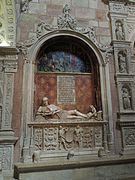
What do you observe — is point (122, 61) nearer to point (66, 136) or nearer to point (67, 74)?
→ point (67, 74)

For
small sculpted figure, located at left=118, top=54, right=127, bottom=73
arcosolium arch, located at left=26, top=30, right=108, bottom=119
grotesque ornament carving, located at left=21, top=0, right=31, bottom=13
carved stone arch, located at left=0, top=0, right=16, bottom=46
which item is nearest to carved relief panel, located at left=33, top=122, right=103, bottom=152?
arcosolium arch, located at left=26, top=30, right=108, bottom=119

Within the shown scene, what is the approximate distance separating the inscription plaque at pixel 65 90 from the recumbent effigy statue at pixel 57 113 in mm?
264

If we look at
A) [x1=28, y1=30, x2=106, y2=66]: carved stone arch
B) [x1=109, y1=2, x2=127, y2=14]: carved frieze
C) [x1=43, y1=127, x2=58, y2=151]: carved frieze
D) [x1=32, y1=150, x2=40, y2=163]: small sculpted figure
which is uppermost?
[x1=109, y1=2, x2=127, y2=14]: carved frieze

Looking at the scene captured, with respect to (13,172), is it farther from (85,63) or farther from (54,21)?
(54,21)

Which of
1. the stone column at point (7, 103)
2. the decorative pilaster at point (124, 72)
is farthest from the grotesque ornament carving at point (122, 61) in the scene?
the stone column at point (7, 103)

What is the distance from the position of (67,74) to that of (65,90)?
38cm

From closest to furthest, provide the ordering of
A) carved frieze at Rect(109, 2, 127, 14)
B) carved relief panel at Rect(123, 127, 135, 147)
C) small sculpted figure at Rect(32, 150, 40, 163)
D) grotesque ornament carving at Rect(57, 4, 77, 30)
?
small sculpted figure at Rect(32, 150, 40, 163), carved relief panel at Rect(123, 127, 135, 147), grotesque ornament carving at Rect(57, 4, 77, 30), carved frieze at Rect(109, 2, 127, 14)

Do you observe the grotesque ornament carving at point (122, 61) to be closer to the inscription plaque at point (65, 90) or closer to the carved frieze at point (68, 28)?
the carved frieze at point (68, 28)

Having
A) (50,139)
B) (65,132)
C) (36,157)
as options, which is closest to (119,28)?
(65,132)

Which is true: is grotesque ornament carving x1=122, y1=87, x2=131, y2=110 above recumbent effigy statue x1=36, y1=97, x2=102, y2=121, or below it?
above

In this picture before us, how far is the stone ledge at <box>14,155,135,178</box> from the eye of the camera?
368 centimetres

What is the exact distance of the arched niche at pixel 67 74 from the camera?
4.74 m

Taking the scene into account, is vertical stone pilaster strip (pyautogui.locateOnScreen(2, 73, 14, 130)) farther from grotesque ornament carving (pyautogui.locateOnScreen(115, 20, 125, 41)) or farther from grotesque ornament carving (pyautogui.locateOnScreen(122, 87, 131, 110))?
grotesque ornament carving (pyautogui.locateOnScreen(115, 20, 125, 41))

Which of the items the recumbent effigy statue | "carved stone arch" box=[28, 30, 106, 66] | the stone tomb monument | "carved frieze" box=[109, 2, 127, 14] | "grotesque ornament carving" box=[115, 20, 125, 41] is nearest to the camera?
the stone tomb monument
